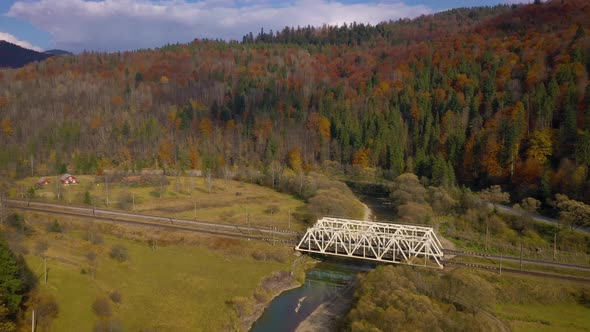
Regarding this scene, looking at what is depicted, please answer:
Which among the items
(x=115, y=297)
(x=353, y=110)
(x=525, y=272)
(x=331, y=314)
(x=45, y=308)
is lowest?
(x=331, y=314)

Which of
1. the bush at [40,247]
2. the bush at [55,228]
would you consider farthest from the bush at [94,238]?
the bush at [40,247]

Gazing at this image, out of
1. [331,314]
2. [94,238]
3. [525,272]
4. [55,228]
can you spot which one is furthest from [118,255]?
[525,272]

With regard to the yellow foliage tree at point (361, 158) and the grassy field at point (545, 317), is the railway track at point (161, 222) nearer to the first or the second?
the grassy field at point (545, 317)

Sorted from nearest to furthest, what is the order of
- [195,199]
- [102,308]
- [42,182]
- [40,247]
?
[102,308] → [40,247] → [195,199] → [42,182]

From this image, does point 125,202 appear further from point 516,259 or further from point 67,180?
point 516,259

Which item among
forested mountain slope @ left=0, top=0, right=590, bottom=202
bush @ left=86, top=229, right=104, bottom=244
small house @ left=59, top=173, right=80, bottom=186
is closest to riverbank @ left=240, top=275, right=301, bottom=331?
bush @ left=86, top=229, right=104, bottom=244

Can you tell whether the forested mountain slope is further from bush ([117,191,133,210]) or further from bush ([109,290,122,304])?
bush ([109,290,122,304])
